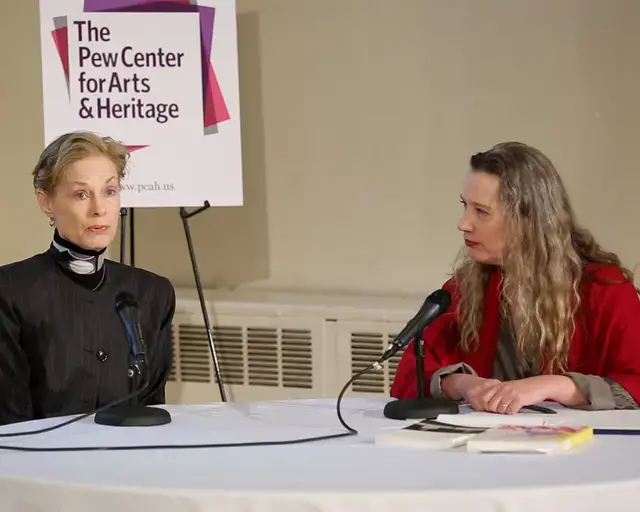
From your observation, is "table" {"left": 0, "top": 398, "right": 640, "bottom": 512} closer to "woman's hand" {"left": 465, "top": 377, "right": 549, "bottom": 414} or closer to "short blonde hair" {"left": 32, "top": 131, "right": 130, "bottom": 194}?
"woman's hand" {"left": 465, "top": 377, "right": 549, "bottom": 414}

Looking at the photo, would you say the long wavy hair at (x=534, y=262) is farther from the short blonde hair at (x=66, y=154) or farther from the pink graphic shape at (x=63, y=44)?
the pink graphic shape at (x=63, y=44)

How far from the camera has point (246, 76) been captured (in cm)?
423

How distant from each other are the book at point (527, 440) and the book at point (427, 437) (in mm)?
32

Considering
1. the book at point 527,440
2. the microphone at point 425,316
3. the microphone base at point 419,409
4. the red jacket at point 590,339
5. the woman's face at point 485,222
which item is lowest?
the microphone base at point 419,409

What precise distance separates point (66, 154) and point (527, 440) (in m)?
1.32

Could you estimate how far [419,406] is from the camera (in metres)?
2.12

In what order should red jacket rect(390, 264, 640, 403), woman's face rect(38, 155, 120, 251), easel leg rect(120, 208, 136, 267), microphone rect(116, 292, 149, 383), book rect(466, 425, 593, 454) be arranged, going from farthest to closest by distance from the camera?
easel leg rect(120, 208, 136, 267) < woman's face rect(38, 155, 120, 251) < red jacket rect(390, 264, 640, 403) < microphone rect(116, 292, 149, 383) < book rect(466, 425, 593, 454)

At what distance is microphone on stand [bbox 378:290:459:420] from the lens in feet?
6.77

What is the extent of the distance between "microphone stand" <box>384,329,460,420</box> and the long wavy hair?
315 millimetres

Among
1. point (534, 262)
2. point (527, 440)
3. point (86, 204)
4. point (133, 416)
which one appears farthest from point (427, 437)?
point (86, 204)

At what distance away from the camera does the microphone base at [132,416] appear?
2062 millimetres

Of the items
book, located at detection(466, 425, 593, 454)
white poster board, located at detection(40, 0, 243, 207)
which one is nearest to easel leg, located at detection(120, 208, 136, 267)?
white poster board, located at detection(40, 0, 243, 207)

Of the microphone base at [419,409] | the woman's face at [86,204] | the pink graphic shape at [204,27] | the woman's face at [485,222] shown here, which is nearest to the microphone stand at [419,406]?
the microphone base at [419,409]

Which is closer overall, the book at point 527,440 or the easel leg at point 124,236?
the book at point 527,440
